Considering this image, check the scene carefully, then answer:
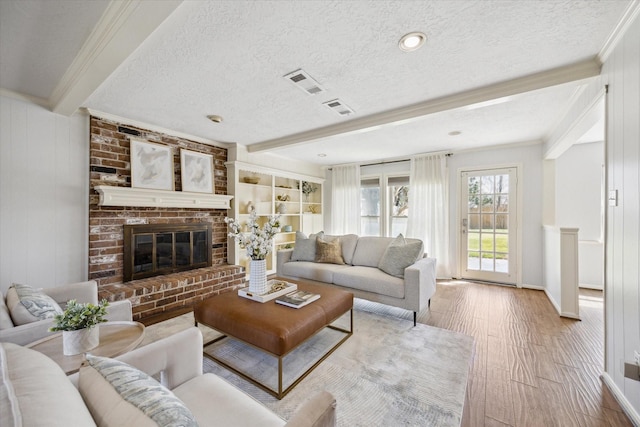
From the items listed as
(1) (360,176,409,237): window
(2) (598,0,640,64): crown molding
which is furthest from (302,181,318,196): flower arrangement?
(2) (598,0,640,64): crown molding

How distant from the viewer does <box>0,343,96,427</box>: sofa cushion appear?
0.53m

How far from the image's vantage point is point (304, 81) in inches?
88.4

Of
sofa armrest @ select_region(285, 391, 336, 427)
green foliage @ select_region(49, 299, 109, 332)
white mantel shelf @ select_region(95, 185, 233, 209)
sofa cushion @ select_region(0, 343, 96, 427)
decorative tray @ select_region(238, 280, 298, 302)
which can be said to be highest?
white mantel shelf @ select_region(95, 185, 233, 209)

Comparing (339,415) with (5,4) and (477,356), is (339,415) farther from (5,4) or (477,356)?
(5,4)

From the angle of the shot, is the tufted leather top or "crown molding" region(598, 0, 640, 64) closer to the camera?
"crown molding" region(598, 0, 640, 64)

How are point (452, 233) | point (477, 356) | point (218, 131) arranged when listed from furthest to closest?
point (452, 233) → point (218, 131) → point (477, 356)

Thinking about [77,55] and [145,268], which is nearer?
[77,55]

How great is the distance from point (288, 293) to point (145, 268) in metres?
2.16

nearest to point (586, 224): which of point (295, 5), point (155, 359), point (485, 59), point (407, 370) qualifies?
point (485, 59)

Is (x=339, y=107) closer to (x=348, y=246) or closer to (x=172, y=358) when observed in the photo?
(x=348, y=246)

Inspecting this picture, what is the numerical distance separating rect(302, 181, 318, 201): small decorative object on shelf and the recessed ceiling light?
4186 millimetres

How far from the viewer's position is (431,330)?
2604 millimetres

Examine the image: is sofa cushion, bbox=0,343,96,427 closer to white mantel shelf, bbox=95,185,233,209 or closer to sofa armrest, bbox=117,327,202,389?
sofa armrest, bbox=117,327,202,389

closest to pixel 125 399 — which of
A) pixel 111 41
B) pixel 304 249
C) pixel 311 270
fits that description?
pixel 111 41
